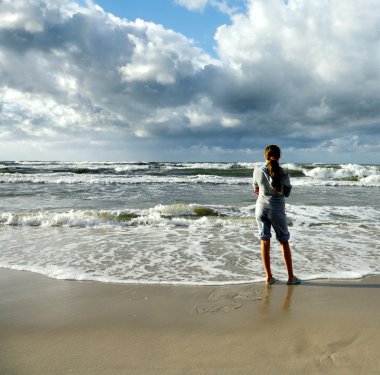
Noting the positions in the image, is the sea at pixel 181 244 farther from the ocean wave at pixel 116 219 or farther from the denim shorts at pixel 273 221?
the denim shorts at pixel 273 221

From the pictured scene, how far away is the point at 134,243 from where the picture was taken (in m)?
7.18

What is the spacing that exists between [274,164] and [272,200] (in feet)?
1.63

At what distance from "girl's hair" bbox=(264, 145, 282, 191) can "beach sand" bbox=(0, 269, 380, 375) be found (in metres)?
1.36

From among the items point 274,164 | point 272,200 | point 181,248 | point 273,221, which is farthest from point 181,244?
point 274,164

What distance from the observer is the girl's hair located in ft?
14.4

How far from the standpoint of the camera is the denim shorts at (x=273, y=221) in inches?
180

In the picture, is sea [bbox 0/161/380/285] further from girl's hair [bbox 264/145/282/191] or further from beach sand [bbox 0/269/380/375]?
girl's hair [bbox 264/145/282/191]

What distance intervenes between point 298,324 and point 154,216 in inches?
287

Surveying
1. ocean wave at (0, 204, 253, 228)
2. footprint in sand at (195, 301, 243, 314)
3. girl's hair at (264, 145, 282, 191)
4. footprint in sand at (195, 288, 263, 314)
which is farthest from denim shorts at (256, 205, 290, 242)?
ocean wave at (0, 204, 253, 228)

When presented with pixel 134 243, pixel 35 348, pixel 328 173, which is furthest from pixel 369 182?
pixel 35 348

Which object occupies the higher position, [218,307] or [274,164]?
[274,164]

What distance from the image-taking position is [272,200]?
4527mm

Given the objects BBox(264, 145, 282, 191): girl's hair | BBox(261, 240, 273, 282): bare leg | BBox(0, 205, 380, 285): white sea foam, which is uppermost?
BBox(264, 145, 282, 191): girl's hair

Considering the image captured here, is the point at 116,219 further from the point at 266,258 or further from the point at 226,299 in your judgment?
the point at 226,299
